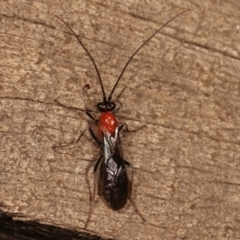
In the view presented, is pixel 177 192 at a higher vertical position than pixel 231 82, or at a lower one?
lower

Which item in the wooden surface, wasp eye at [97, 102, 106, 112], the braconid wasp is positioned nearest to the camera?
the wooden surface

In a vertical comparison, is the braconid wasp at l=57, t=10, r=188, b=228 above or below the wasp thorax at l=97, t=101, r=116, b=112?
below

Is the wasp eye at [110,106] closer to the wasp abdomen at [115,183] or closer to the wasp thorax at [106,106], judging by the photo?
the wasp thorax at [106,106]

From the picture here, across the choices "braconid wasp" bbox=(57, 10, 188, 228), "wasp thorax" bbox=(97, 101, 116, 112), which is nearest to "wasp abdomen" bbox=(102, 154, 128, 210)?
"braconid wasp" bbox=(57, 10, 188, 228)

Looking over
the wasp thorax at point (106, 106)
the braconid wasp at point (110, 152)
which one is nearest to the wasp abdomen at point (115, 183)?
the braconid wasp at point (110, 152)

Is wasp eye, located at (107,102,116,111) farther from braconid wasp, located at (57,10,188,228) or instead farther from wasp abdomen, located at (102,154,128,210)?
wasp abdomen, located at (102,154,128,210)

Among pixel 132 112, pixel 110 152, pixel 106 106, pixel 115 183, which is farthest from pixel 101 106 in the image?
pixel 115 183

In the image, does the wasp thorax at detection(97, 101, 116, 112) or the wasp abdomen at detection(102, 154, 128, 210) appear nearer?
the wasp abdomen at detection(102, 154, 128, 210)

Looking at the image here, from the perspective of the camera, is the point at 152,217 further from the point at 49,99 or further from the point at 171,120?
the point at 49,99

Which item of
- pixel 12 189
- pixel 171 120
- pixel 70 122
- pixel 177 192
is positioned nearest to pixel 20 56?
pixel 70 122
